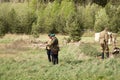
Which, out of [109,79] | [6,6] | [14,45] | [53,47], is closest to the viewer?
[109,79]

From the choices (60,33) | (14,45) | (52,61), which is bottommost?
(60,33)

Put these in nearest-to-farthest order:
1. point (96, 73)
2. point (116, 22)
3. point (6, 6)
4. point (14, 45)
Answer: point (96, 73)
point (14, 45)
point (116, 22)
point (6, 6)

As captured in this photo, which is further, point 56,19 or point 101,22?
point 56,19

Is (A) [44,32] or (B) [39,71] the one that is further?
(A) [44,32]

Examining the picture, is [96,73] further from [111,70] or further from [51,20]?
[51,20]

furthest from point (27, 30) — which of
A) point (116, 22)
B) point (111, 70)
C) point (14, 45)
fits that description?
point (111, 70)

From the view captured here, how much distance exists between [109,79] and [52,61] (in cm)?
507

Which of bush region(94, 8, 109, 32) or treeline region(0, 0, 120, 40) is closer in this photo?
treeline region(0, 0, 120, 40)

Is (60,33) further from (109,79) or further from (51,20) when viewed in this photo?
(109,79)

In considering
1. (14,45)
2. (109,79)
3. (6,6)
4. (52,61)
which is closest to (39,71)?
(52,61)

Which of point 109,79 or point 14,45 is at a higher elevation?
point 109,79

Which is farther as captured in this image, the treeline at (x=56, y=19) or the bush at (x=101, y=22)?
the bush at (x=101, y=22)

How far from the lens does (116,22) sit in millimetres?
44219

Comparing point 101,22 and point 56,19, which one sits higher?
point 101,22
